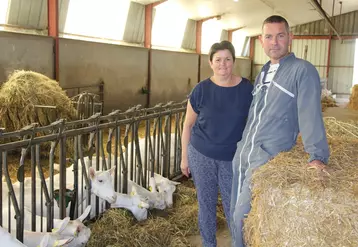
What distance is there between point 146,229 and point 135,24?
31.0 feet

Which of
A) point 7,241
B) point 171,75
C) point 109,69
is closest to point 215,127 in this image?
point 7,241

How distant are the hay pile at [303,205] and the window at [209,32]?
15196 millimetres

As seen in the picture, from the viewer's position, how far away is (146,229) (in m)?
3.43

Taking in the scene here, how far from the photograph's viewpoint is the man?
2.01m

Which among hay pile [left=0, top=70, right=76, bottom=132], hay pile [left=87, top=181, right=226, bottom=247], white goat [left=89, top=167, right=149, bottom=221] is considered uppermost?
hay pile [left=0, top=70, right=76, bottom=132]

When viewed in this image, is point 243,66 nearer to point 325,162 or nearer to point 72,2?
point 72,2

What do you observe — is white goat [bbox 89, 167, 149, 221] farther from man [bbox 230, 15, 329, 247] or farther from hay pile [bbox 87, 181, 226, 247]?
man [bbox 230, 15, 329, 247]

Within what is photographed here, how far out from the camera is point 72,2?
376 inches

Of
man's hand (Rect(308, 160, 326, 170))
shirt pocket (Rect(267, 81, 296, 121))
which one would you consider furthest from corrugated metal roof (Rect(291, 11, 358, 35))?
man's hand (Rect(308, 160, 326, 170))

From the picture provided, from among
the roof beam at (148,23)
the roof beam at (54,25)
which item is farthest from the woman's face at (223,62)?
the roof beam at (148,23)

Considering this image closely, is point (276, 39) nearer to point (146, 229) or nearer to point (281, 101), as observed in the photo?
point (281, 101)

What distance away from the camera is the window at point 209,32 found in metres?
17.0

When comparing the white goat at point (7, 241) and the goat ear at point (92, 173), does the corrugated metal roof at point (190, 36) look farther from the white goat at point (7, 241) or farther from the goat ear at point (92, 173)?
the white goat at point (7, 241)

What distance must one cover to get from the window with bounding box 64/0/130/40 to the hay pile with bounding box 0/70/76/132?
378cm
